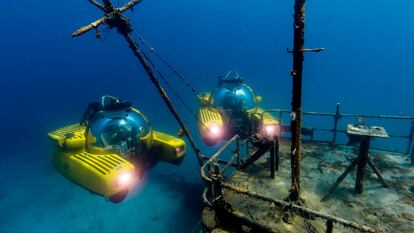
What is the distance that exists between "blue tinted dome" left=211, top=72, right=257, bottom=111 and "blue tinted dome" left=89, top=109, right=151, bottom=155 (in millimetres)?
4281

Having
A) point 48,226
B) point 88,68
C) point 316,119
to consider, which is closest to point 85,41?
point 88,68

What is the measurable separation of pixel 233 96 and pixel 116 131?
5.42 metres

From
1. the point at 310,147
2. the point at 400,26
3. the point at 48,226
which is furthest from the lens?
the point at 400,26

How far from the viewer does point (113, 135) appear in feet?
32.8

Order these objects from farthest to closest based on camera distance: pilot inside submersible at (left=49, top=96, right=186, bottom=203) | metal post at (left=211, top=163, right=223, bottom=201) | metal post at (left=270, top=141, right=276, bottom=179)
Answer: pilot inside submersible at (left=49, top=96, right=186, bottom=203)
metal post at (left=270, top=141, right=276, bottom=179)
metal post at (left=211, top=163, right=223, bottom=201)

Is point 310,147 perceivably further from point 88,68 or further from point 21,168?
point 88,68

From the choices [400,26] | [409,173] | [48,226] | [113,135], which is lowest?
[400,26]

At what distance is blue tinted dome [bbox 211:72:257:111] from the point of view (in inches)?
498

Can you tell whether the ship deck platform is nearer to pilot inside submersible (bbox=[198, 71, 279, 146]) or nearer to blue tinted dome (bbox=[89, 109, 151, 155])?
pilot inside submersible (bbox=[198, 71, 279, 146])

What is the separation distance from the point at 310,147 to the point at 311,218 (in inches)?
161

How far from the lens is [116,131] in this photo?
10.0 m

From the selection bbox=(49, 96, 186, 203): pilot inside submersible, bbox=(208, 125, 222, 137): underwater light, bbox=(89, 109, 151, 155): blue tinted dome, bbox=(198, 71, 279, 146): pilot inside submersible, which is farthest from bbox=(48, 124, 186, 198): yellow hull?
bbox=(198, 71, 279, 146): pilot inside submersible

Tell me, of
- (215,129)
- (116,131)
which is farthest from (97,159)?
(215,129)

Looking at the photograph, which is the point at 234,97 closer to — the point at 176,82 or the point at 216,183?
the point at 216,183
